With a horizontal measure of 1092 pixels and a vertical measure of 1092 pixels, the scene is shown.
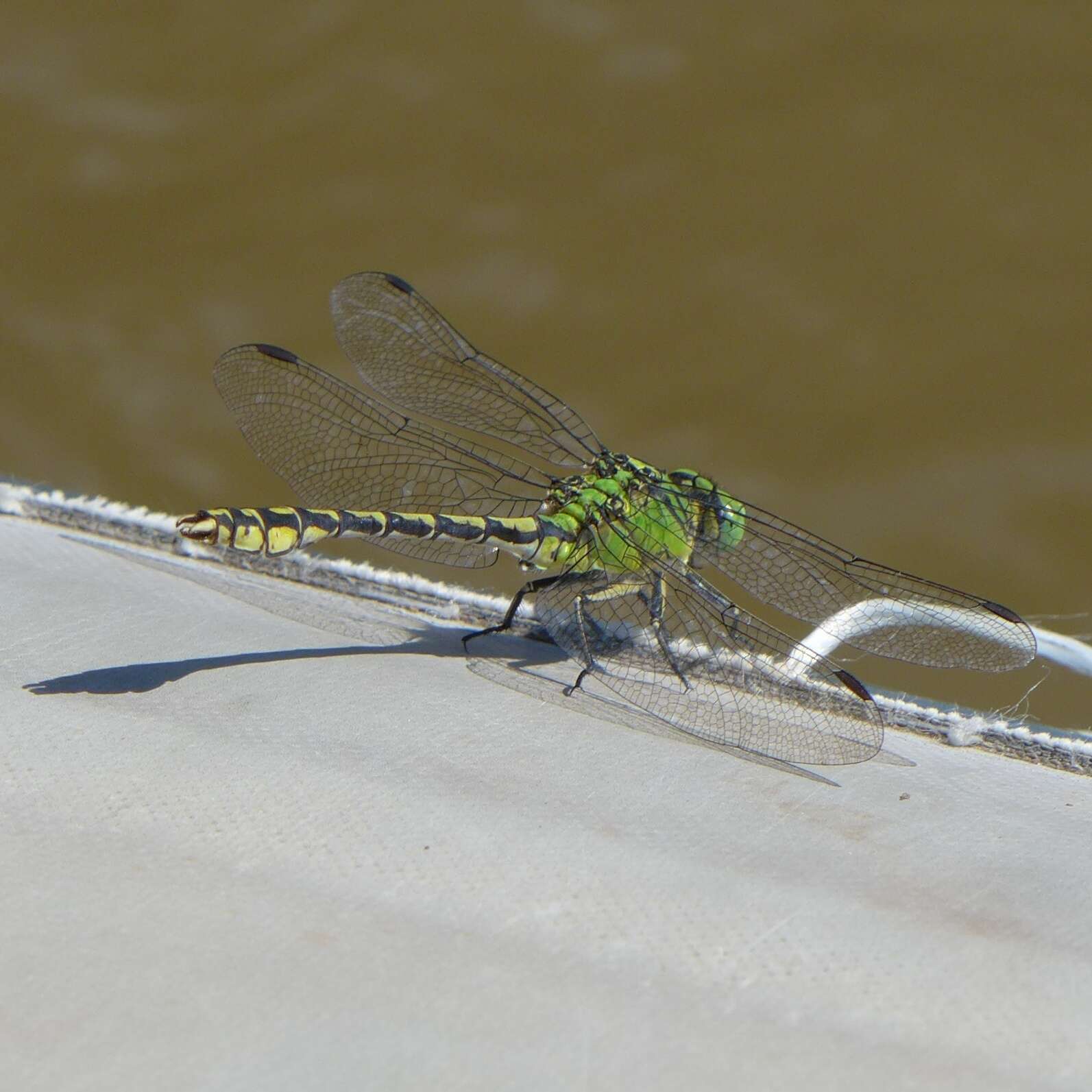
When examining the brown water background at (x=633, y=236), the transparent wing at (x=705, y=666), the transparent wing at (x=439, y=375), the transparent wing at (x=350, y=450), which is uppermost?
the brown water background at (x=633, y=236)

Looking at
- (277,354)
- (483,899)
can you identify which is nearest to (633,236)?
(277,354)

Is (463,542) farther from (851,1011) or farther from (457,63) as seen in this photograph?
(457,63)

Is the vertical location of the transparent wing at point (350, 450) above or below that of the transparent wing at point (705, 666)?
above

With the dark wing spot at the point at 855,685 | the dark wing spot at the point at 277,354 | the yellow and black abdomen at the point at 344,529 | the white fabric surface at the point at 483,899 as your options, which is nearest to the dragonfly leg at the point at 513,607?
the yellow and black abdomen at the point at 344,529

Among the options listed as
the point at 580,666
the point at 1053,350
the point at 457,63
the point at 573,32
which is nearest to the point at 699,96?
the point at 573,32

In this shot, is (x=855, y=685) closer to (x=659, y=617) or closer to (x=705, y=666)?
(x=705, y=666)

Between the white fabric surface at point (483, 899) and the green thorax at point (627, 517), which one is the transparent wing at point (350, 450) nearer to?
the green thorax at point (627, 517)

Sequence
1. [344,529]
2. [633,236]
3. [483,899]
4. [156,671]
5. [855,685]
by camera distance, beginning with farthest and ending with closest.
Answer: [633,236]
[344,529]
[855,685]
[156,671]
[483,899]
